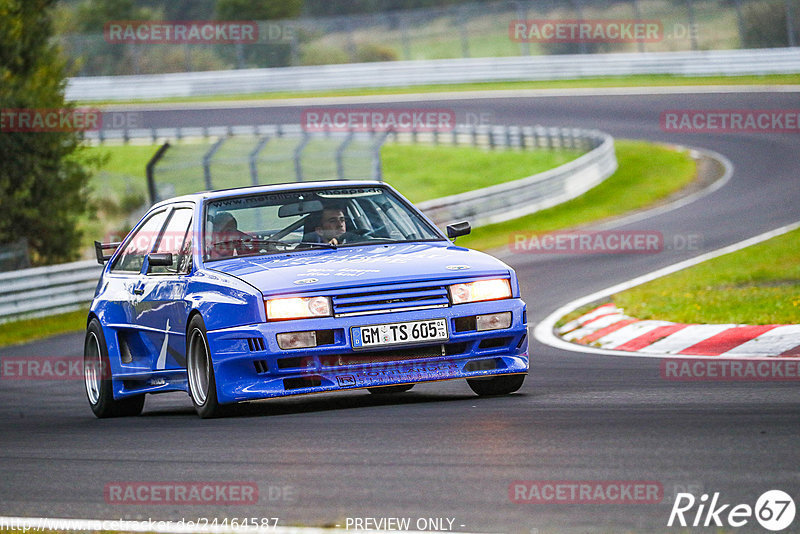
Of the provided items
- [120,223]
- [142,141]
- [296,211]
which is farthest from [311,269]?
[142,141]

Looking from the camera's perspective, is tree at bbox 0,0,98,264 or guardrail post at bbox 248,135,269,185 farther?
tree at bbox 0,0,98,264

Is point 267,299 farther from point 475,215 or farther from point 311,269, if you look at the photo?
point 475,215

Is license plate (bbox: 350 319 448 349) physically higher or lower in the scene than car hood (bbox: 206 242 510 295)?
lower

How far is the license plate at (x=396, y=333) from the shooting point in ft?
24.9

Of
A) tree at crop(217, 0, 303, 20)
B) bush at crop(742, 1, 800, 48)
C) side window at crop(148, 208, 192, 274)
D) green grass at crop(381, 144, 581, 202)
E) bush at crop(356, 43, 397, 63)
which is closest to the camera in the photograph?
side window at crop(148, 208, 192, 274)

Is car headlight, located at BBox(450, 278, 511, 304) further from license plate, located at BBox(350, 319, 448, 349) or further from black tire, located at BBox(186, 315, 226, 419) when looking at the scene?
black tire, located at BBox(186, 315, 226, 419)

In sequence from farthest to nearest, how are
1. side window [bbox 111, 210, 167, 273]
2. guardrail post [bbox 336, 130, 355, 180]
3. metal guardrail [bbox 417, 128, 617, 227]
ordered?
metal guardrail [bbox 417, 128, 617, 227]
guardrail post [bbox 336, 130, 355, 180]
side window [bbox 111, 210, 167, 273]

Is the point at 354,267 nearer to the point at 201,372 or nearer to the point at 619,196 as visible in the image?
the point at 201,372

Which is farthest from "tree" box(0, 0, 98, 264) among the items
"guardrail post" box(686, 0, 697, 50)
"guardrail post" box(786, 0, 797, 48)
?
"guardrail post" box(686, 0, 697, 50)

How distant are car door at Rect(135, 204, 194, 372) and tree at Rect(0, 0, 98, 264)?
14.9m

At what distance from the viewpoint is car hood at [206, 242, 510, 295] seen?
7703 millimetres

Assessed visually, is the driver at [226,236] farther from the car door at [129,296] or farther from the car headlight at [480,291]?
the car headlight at [480,291]

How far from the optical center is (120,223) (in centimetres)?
3225

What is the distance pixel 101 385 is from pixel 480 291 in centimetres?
323
